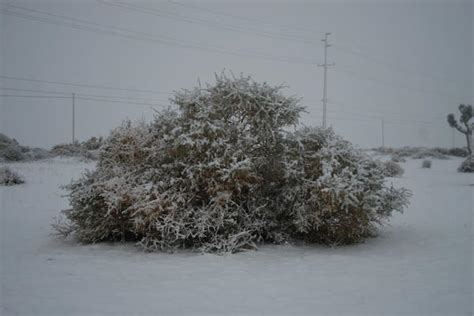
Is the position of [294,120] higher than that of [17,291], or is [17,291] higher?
[294,120]

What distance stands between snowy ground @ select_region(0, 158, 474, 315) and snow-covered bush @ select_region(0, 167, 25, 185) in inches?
264

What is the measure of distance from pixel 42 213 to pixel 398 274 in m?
9.31

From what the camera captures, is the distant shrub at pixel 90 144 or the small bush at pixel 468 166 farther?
the distant shrub at pixel 90 144

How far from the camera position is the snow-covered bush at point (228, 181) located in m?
7.66

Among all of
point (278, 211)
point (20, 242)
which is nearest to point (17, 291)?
point (20, 242)

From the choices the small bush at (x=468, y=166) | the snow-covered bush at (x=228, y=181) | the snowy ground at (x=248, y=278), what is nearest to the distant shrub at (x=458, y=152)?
the small bush at (x=468, y=166)

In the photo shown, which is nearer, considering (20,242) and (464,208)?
(20,242)

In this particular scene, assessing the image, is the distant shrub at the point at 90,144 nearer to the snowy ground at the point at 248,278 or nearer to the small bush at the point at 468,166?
the snowy ground at the point at 248,278

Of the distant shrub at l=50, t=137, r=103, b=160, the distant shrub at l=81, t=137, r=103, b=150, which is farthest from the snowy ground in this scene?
the distant shrub at l=81, t=137, r=103, b=150

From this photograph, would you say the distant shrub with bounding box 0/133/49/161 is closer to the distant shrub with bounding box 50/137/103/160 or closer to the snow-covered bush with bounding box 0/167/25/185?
the distant shrub with bounding box 50/137/103/160

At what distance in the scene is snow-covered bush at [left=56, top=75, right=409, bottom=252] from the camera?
25.1 feet

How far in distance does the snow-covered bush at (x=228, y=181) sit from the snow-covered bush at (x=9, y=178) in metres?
8.59

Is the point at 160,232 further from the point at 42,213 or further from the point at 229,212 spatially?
the point at 42,213

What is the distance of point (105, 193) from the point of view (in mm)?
7926
